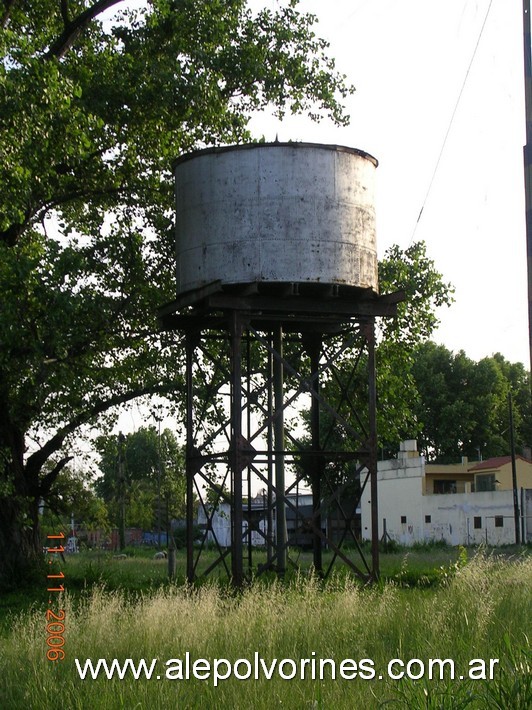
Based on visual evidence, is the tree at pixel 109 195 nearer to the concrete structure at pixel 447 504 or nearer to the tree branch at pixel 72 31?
the tree branch at pixel 72 31

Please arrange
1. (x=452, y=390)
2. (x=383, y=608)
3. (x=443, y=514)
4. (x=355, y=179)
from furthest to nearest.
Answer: (x=452, y=390), (x=443, y=514), (x=355, y=179), (x=383, y=608)

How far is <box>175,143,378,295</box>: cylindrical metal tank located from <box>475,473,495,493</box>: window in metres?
42.1

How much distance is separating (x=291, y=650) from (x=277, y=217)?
890 cm

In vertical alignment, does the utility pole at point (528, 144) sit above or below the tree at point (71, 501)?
above

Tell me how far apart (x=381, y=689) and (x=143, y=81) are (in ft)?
47.7

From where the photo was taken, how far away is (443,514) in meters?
57.2

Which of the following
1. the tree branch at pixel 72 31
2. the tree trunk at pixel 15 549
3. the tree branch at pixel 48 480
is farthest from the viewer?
the tree branch at pixel 48 480

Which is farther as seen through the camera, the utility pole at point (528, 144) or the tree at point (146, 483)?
the tree at point (146, 483)

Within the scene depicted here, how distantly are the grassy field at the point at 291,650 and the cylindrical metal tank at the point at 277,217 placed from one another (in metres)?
5.91

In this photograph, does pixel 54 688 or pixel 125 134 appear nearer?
pixel 54 688

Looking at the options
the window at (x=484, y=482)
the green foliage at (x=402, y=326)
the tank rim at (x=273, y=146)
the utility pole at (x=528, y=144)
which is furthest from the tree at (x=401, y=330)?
the window at (x=484, y=482)

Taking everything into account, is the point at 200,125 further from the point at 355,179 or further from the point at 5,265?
the point at 5,265

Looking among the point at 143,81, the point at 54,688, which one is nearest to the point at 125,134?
the point at 143,81

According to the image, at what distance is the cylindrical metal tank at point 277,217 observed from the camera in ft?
58.9
